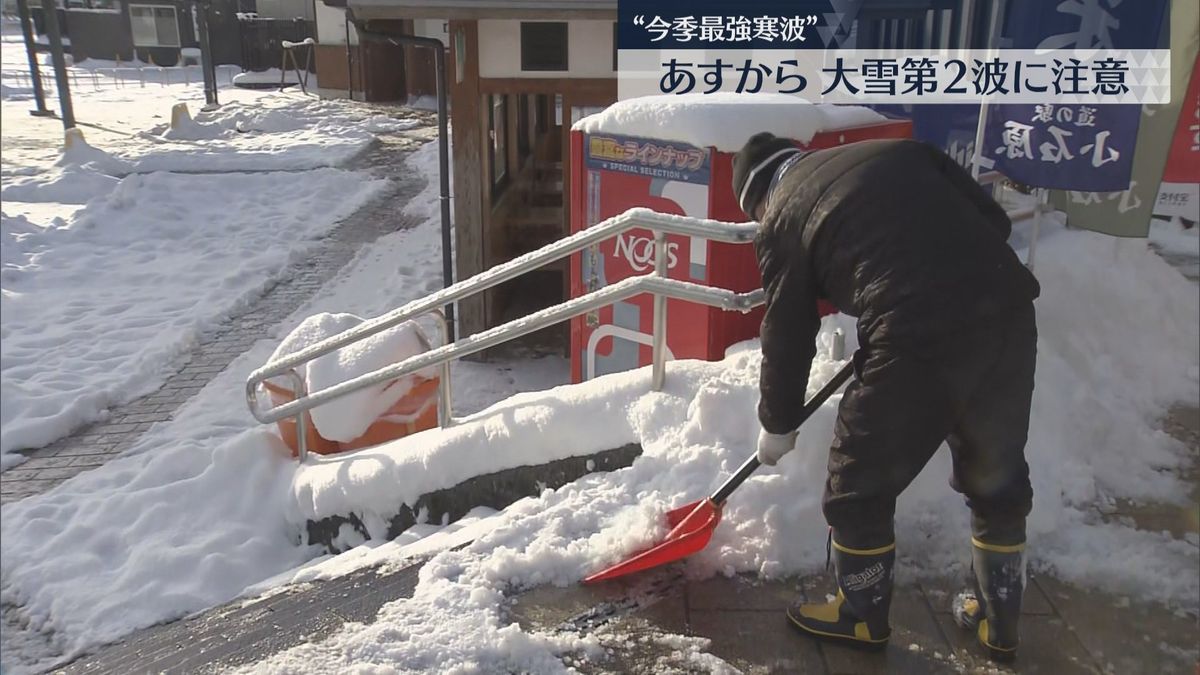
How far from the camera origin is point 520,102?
11016 mm

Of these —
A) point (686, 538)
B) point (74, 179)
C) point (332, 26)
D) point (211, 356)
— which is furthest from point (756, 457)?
point (332, 26)

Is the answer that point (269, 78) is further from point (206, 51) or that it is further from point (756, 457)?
point (756, 457)

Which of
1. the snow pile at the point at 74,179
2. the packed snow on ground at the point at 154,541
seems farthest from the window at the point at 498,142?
the snow pile at the point at 74,179

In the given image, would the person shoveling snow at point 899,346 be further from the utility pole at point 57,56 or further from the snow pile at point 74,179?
the utility pole at point 57,56

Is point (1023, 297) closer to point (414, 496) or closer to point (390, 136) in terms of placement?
point (414, 496)

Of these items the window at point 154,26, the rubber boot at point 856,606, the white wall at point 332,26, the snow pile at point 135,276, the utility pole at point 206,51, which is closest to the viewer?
the rubber boot at point 856,606

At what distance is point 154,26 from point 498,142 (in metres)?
25.1

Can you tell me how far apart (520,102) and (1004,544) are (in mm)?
9115

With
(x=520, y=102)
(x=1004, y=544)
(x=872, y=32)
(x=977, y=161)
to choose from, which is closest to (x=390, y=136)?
(x=520, y=102)

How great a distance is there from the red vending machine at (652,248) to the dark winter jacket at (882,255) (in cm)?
188

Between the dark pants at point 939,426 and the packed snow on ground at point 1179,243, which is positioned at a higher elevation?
the dark pants at point 939,426

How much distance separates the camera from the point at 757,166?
3012 millimetres

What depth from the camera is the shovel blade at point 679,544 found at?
10.7 feet

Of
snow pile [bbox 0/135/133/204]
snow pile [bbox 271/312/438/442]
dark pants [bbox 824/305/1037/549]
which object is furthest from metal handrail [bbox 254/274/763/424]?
snow pile [bbox 0/135/133/204]
